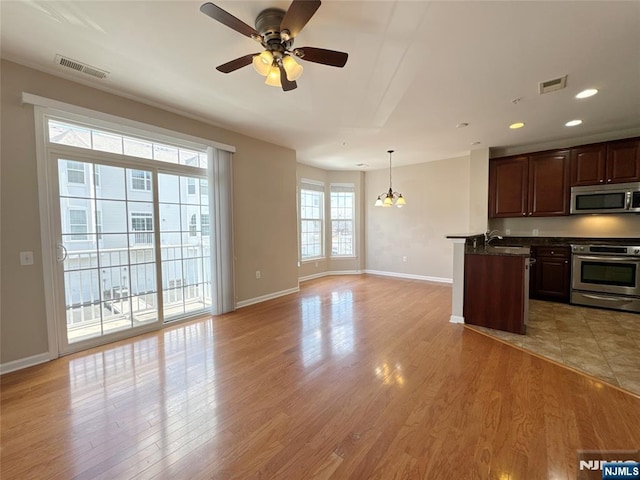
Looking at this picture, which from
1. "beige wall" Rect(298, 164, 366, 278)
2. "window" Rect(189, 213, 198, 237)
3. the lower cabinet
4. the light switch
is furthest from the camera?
"beige wall" Rect(298, 164, 366, 278)

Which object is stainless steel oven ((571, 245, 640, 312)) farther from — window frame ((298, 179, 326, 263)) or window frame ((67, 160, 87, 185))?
window frame ((67, 160, 87, 185))

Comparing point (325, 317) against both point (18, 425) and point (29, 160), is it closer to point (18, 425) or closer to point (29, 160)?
point (18, 425)

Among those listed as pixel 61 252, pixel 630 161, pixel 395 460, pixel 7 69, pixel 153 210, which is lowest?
pixel 395 460

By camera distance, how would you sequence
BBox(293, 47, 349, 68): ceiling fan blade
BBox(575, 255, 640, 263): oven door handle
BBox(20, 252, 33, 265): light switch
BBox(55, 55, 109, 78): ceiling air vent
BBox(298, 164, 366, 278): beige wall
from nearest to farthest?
BBox(293, 47, 349, 68): ceiling fan blade < BBox(55, 55, 109, 78): ceiling air vent < BBox(20, 252, 33, 265): light switch < BBox(575, 255, 640, 263): oven door handle < BBox(298, 164, 366, 278): beige wall

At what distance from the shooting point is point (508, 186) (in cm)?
514

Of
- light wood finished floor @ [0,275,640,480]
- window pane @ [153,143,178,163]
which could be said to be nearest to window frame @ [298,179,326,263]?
window pane @ [153,143,178,163]

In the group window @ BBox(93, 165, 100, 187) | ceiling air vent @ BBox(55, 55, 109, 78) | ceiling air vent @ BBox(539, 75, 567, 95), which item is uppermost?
ceiling air vent @ BBox(55, 55, 109, 78)

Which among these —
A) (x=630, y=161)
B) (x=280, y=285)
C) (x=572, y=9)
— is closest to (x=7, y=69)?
(x=280, y=285)

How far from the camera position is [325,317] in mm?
3992

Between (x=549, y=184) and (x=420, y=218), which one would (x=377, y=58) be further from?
(x=420, y=218)

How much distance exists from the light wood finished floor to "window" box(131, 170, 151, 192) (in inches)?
75.4

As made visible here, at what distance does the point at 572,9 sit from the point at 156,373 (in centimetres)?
444

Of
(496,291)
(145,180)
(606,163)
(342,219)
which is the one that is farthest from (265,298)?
(606,163)

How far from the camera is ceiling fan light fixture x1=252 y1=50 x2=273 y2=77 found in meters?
1.94
